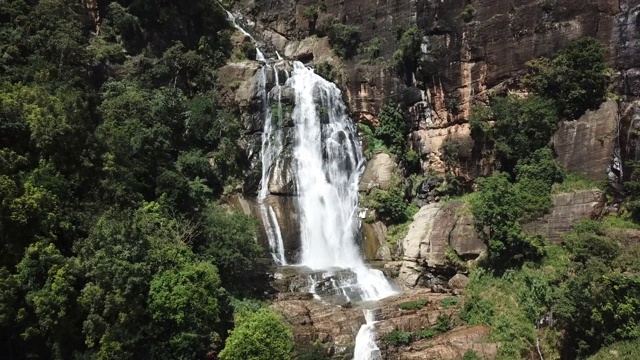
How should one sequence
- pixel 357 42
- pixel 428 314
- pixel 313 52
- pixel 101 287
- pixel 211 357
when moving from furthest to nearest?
1. pixel 313 52
2. pixel 357 42
3. pixel 428 314
4. pixel 211 357
5. pixel 101 287

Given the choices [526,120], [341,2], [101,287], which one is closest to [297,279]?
[101,287]

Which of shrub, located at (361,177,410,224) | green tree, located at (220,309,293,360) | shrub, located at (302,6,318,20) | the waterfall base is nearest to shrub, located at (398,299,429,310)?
the waterfall base

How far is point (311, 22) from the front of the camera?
43.8 m

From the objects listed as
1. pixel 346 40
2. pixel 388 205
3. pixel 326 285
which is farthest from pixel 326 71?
pixel 326 285

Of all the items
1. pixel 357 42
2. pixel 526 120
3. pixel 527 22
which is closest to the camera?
pixel 526 120

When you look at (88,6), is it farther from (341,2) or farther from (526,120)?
(526,120)

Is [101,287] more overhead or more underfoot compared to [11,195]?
more underfoot

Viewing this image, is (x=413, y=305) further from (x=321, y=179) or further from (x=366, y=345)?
(x=321, y=179)

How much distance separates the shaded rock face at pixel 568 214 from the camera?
2309cm

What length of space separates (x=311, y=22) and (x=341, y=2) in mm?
3534

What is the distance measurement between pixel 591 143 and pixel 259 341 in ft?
67.9

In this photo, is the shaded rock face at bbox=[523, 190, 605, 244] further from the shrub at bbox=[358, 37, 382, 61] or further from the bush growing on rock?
the shrub at bbox=[358, 37, 382, 61]

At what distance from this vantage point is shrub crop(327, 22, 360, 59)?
3931 centimetres

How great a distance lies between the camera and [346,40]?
1548 inches
